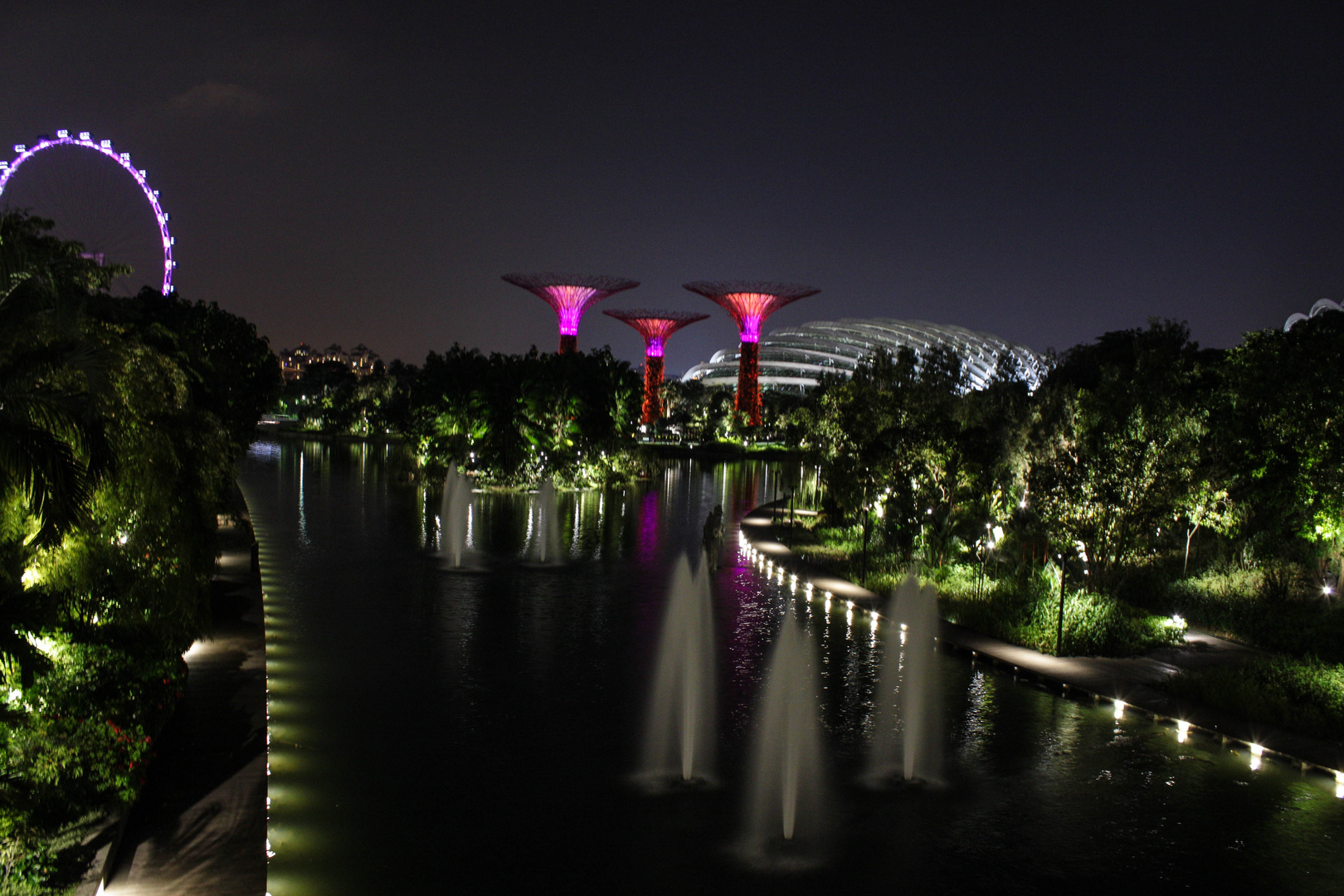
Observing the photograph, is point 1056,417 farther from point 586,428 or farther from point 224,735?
point 586,428

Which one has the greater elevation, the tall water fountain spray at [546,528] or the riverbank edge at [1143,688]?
the tall water fountain spray at [546,528]

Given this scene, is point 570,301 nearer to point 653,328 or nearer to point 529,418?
point 653,328

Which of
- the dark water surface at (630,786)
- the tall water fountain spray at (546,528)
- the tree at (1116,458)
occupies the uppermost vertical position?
the tree at (1116,458)

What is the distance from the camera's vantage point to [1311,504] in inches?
659

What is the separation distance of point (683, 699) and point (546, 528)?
15.0 meters

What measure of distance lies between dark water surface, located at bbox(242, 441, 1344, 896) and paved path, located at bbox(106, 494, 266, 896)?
279 millimetres

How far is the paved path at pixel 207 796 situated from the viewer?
694cm

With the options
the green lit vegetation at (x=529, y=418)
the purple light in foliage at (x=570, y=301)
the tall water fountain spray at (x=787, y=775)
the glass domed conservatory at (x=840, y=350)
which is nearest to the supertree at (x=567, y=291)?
the purple light in foliage at (x=570, y=301)

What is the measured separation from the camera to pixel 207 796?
826 cm

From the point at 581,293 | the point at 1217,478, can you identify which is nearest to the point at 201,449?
the point at 1217,478

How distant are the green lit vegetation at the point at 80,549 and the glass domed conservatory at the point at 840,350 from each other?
104 meters

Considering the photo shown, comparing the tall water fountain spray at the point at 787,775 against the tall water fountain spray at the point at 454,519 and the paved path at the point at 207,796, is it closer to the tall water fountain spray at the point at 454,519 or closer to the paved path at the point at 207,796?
the paved path at the point at 207,796

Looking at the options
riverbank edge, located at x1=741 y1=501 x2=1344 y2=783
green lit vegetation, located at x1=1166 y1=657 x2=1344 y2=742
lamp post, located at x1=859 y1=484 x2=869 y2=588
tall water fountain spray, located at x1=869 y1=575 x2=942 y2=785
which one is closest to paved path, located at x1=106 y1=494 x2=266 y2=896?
tall water fountain spray, located at x1=869 y1=575 x2=942 y2=785

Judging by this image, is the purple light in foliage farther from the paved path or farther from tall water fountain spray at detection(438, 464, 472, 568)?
the paved path
